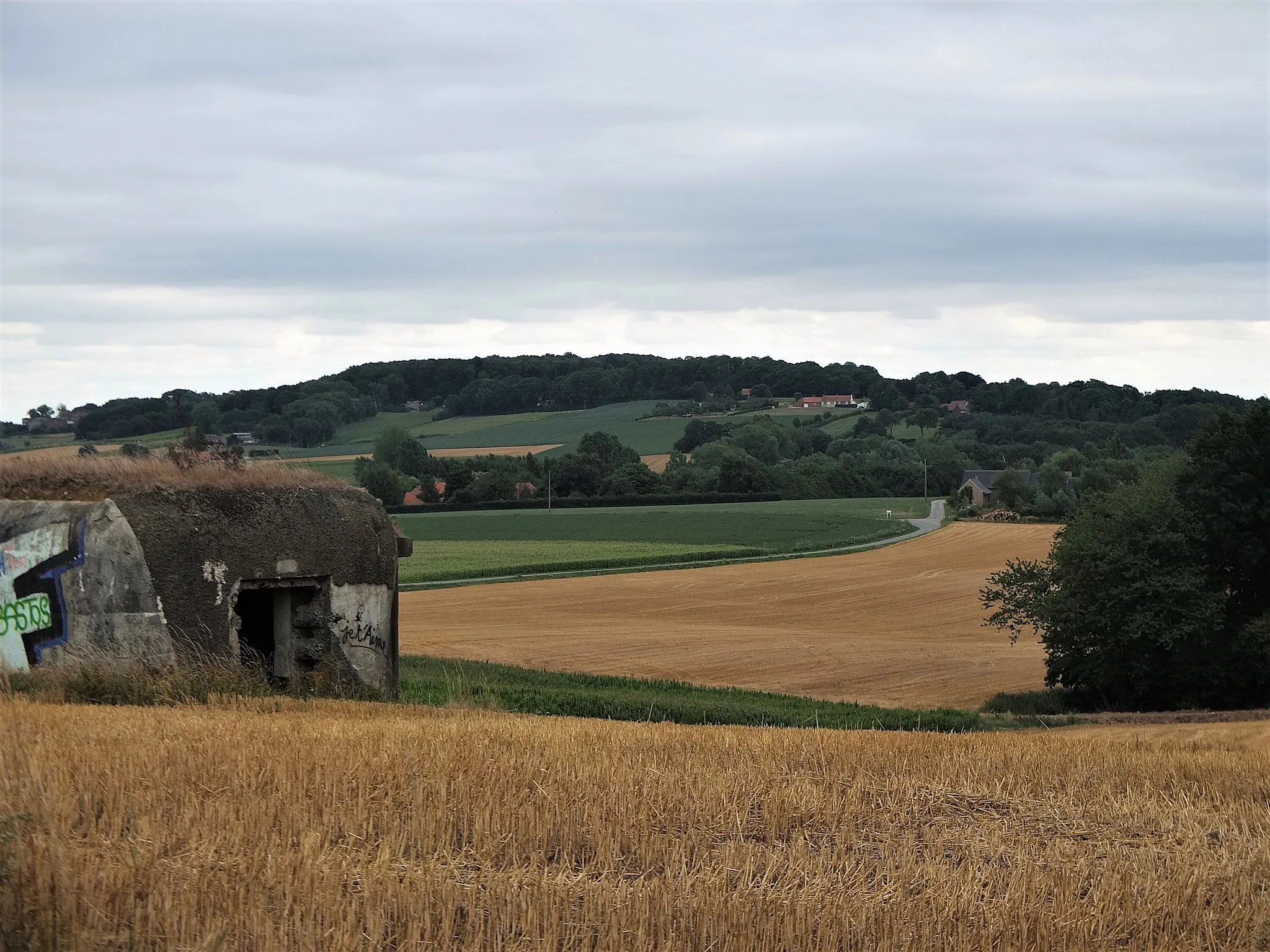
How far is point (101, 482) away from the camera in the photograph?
53.8 ft

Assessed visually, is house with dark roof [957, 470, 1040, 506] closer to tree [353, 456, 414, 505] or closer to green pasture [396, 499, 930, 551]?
green pasture [396, 499, 930, 551]

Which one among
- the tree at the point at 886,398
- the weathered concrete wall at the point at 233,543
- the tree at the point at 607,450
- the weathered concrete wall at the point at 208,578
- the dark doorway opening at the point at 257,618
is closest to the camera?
the weathered concrete wall at the point at 208,578

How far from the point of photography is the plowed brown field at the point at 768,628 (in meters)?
33.5

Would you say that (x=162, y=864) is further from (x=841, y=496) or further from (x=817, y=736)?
(x=841, y=496)

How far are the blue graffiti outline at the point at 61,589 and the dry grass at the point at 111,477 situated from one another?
0.63 meters

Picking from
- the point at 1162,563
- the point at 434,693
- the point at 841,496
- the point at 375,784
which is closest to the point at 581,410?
the point at 841,496

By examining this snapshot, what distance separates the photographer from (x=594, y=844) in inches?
296

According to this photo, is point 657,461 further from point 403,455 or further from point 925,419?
point 925,419

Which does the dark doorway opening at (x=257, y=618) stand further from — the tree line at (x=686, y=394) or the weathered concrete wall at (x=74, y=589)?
the tree line at (x=686, y=394)

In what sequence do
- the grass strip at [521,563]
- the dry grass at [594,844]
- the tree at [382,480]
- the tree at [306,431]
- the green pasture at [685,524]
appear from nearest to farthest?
the dry grass at [594,844]
the grass strip at [521,563]
the green pasture at [685,524]
the tree at [382,480]
the tree at [306,431]

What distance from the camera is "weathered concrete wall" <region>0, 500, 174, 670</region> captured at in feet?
50.9

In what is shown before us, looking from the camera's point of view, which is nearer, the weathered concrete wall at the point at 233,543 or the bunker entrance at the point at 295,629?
the weathered concrete wall at the point at 233,543

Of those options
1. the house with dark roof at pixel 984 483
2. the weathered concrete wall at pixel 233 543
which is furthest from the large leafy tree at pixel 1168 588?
the house with dark roof at pixel 984 483

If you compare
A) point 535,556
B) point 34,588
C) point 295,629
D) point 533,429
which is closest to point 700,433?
point 533,429
